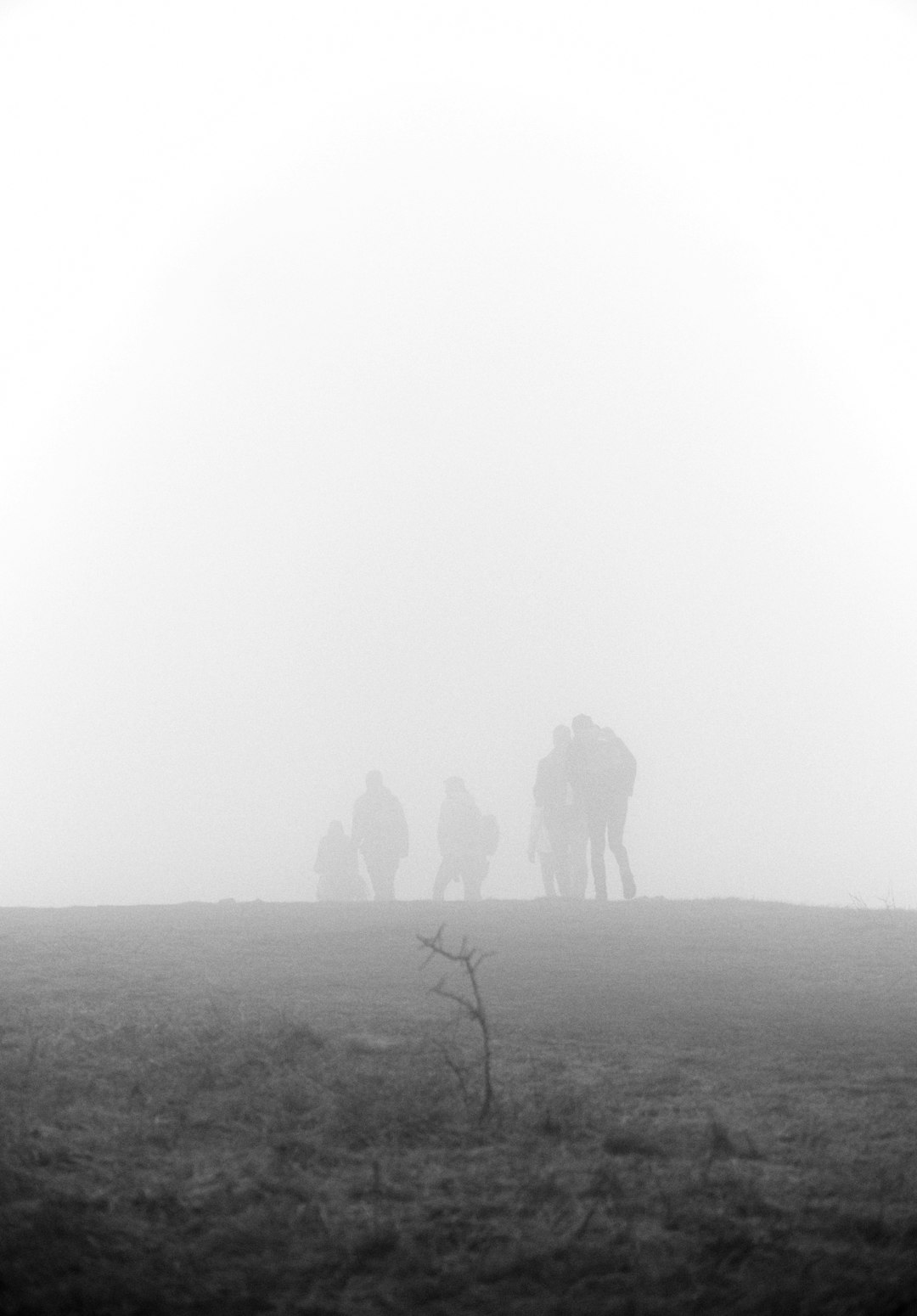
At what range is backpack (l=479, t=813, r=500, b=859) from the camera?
3409 cm

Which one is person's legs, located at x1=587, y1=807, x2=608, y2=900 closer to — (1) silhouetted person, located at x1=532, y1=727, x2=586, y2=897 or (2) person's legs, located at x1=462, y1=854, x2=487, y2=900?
(1) silhouetted person, located at x1=532, y1=727, x2=586, y2=897

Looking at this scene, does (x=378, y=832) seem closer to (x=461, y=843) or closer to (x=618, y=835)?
(x=461, y=843)

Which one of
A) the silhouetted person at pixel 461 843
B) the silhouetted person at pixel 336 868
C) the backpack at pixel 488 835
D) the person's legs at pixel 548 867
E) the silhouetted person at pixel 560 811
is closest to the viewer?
the silhouetted person at pixel 560 811

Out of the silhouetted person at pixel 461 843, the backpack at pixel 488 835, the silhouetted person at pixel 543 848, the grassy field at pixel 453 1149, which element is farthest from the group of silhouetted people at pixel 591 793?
the grassy field at pixel 453 1149

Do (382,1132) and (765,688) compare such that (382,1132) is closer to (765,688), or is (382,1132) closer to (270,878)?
(270,878)

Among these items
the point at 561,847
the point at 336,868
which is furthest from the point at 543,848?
the point at 336,868

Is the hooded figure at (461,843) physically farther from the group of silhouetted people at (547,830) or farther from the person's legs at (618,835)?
the person's legs at (618,835)

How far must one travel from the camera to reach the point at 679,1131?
591cm

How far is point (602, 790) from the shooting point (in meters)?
25.1

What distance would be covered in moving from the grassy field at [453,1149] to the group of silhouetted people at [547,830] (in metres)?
14.2

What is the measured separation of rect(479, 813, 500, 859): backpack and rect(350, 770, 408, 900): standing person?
2370mm

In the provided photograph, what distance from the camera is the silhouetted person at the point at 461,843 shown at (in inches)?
1307

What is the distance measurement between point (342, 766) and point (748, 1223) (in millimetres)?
144053

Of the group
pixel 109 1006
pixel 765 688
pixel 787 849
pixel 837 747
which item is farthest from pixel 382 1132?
pixel 765 688
